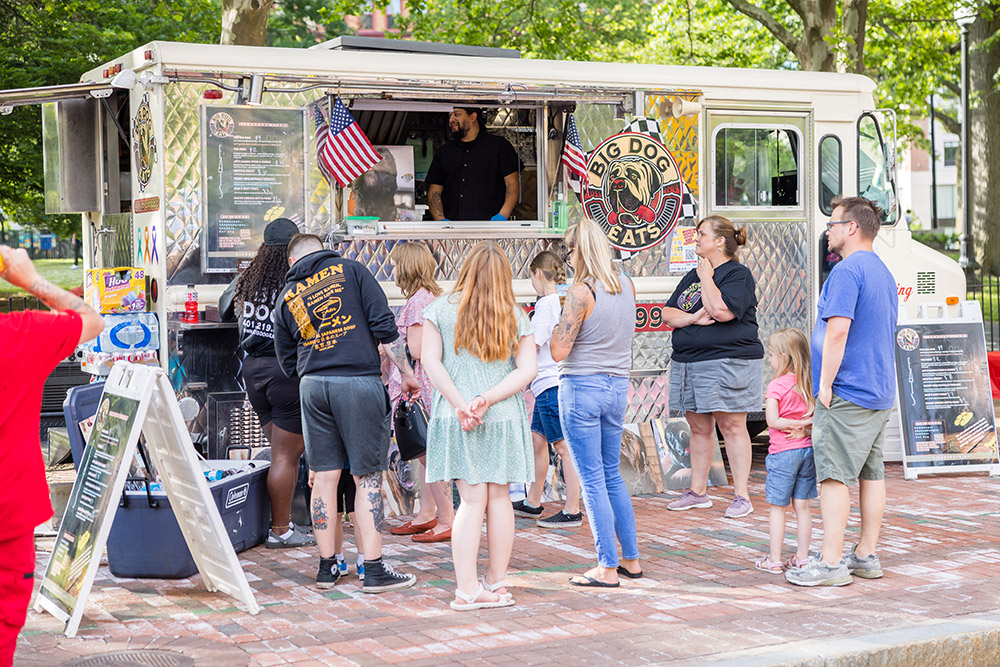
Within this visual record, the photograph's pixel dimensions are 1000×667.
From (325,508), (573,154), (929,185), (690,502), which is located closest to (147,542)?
(325,508)

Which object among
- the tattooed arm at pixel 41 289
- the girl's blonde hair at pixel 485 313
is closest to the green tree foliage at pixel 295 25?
the girl's blonde hair at pixel 485 313

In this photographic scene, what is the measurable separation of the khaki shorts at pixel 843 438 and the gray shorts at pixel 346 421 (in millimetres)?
2164

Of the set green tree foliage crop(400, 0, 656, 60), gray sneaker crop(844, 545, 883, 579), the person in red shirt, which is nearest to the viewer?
the person in red shirt

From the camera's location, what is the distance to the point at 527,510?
742 centimetres

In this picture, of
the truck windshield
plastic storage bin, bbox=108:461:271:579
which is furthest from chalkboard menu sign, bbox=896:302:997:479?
plastic storage bin, bbox=108:461:271:579

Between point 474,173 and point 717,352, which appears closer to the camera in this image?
point 717,352

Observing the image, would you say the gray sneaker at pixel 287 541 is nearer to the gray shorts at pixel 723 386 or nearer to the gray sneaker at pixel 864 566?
the gray shorts at pixel 723 386

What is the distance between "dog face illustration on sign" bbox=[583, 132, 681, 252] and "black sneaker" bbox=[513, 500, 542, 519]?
204cm

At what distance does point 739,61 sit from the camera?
21234 millimetres

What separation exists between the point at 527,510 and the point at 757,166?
325 centimetres

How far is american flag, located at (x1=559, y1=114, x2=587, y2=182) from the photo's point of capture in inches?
318

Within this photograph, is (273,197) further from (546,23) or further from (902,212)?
(546,23)

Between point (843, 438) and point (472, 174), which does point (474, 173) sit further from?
point (843, 438)

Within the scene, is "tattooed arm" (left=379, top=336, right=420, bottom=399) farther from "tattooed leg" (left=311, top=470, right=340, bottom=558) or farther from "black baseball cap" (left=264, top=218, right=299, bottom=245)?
"black baseball cap" (left=264, top=218, right=299, bottom=245)
